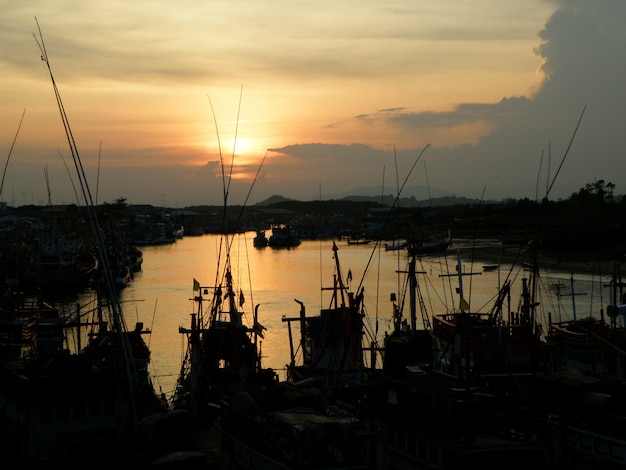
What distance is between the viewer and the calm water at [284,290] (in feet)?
152

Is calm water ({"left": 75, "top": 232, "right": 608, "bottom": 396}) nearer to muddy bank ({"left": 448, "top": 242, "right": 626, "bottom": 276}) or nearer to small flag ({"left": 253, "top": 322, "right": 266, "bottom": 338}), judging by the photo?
small flag ({"left": 253, "top": 322, "right": 266, "bottom": 338})

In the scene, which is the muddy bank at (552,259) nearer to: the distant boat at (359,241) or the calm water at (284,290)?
the calm water at (284,290)

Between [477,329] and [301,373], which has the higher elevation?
[477,329]

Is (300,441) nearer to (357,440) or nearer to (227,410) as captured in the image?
(357,440)

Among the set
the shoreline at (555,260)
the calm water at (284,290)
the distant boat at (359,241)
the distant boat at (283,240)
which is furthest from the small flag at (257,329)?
the distant boat at (359,241)

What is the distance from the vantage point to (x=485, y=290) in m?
75.3

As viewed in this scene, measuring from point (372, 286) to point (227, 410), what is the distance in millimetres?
63418

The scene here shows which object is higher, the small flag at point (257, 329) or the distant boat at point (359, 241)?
the small flag at point (257, 329)

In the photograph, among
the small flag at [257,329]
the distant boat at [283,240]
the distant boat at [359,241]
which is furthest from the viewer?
the distant boat at [359,241]

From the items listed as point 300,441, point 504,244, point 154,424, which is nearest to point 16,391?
point 154,424

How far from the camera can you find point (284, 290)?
8125 cm

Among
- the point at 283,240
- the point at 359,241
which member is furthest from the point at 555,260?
the point at 359,241

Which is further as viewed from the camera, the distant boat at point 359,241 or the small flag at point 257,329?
the distant boat at point 359,241

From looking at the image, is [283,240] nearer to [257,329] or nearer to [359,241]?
[359,241]
